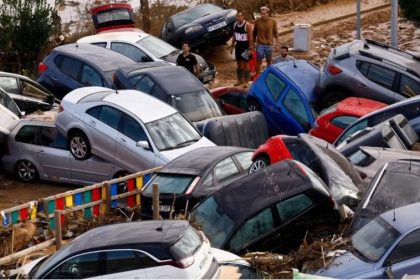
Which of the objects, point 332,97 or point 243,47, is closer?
point 332,97

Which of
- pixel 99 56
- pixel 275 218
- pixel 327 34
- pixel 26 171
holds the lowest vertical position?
pixel 327 34

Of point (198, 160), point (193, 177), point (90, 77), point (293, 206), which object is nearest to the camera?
point (293, 206)

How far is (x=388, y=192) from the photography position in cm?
1214

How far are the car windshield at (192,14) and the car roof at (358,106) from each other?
8.23 metres

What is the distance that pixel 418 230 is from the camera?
413 inches

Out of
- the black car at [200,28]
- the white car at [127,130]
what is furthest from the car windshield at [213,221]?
the black car at [200,28]

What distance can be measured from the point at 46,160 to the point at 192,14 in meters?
9.55

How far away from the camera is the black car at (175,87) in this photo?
1872 cm

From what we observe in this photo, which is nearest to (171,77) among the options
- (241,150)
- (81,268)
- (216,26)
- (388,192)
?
Answer: (241,150)

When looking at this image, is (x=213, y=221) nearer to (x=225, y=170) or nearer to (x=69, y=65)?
(x=225, y=170)

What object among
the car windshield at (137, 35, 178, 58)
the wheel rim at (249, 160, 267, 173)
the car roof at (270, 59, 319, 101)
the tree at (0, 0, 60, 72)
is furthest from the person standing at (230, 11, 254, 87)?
the wheel rim at (249, 160, 267, 173)

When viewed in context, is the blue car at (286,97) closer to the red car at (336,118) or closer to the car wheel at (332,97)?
the car wheel at (332,97)

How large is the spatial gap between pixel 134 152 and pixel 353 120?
4.00 m

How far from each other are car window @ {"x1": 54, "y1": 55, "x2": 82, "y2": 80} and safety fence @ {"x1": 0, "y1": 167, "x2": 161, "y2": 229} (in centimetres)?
612
